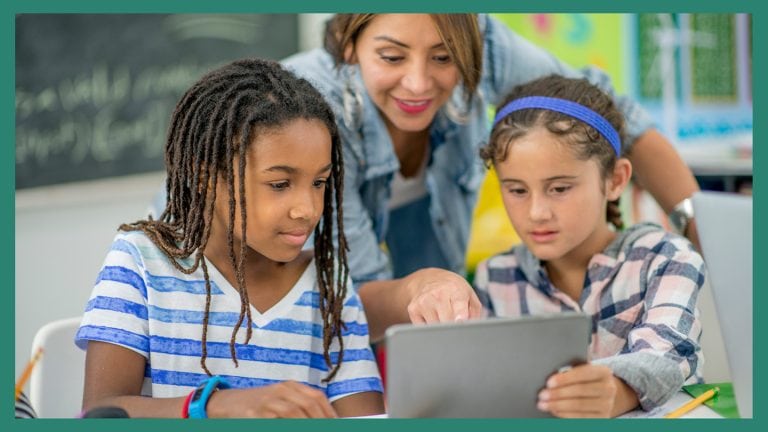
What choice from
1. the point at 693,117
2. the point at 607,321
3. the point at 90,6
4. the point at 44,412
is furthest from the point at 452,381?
the point at 693,117

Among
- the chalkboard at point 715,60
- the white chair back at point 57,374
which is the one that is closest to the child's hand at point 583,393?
the white chair back at point 57,374

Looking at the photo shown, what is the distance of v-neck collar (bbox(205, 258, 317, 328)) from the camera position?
1089 millimetres

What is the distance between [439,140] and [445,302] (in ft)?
1.99

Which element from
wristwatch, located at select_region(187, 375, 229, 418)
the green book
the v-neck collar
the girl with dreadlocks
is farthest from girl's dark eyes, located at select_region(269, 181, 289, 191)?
the green book

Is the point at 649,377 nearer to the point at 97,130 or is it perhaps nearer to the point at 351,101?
the point at 351,101

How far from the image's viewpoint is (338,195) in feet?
3.85

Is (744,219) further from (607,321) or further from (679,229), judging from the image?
(679,229)

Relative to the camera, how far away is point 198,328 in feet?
3.51

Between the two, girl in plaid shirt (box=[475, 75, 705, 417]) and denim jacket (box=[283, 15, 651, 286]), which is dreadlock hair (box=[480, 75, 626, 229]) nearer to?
girl in plaid shirt (box=[475, 75, 705, 417])

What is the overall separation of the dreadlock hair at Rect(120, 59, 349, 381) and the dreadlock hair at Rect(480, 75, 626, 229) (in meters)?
0.28

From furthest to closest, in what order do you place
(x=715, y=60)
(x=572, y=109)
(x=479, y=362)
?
(x=715, y=60) → (x=572, y=109) → (x=479, y=362)

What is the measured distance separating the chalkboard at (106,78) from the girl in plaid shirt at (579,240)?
1.25 meters

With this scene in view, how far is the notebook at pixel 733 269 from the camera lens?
0.80 meters

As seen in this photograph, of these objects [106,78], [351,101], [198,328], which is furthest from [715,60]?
[198,328]
